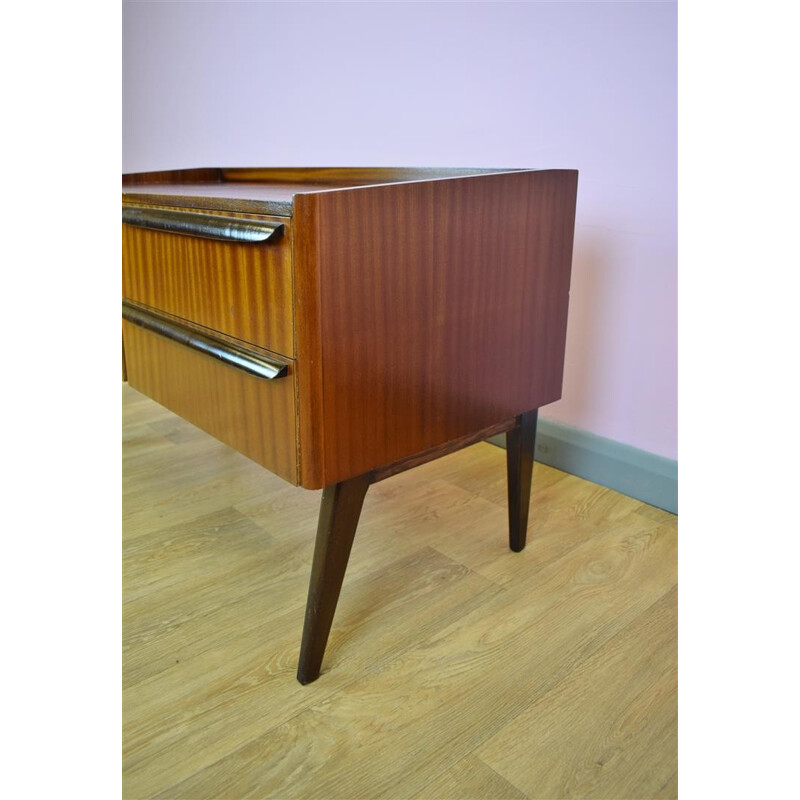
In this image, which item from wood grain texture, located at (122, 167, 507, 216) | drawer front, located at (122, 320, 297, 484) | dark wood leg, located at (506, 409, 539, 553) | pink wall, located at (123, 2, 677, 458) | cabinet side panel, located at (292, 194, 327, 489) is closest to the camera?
cabinet side panel, located at (292, 194, 327, 489)

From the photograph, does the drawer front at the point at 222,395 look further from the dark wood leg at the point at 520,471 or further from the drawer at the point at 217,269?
the dark wood leg at the point at 520,471

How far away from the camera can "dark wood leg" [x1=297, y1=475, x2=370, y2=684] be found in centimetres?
96

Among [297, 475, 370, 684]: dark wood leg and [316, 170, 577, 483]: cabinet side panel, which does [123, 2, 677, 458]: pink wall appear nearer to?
[316, 170, 577, 483]: cabinet side panel

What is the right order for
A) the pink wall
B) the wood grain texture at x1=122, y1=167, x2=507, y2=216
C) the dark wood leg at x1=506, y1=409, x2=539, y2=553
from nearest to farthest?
the wood grain texture at x1=122, y1=167, x2=507, y2=216, the dark wood leg at x1=506, y1=409, x2=539, y2=553, the pink wall

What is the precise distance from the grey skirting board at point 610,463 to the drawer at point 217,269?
2.93 ft

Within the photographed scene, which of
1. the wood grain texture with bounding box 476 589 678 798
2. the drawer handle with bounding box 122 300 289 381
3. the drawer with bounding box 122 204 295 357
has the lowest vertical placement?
the wood grain texture with bounding box 476 589 678 798

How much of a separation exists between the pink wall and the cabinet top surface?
378mm

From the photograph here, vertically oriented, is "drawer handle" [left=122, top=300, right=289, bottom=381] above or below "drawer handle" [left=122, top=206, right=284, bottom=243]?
below

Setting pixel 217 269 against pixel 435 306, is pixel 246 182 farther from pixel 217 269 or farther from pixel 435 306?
pixel 435 306

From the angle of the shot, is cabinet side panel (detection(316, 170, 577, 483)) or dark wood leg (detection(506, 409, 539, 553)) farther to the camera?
dark wood leg (detection(506, 409, 539, 553))

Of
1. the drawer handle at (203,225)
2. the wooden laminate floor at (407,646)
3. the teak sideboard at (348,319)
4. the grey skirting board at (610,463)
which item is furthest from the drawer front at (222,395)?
the grey skirting board at (610,463)

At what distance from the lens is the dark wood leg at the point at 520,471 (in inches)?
49.4

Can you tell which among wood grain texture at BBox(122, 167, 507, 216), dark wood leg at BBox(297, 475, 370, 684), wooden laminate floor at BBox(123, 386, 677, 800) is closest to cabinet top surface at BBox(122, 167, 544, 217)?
wood grain texture at BBox(122, 167, 507, 216)

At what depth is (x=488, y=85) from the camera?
1.60 meters
